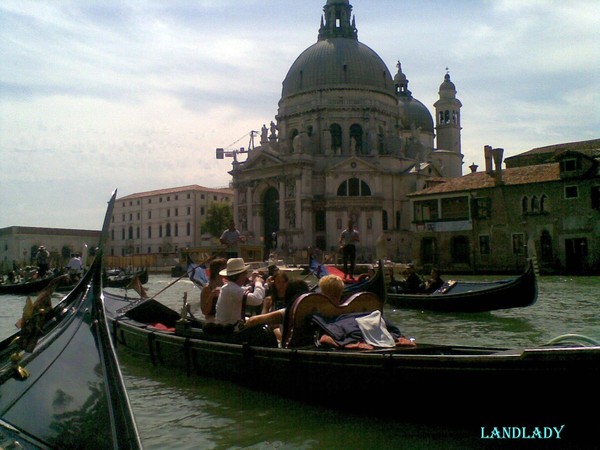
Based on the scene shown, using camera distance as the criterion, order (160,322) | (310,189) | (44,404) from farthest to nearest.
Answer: (310,189) → (160,322) → (44,404)

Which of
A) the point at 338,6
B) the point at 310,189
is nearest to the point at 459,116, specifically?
the point at 338,6

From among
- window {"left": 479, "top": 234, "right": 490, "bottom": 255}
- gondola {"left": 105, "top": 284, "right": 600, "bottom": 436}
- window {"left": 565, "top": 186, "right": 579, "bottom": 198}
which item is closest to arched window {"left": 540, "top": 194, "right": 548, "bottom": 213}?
window {"left": 565, "top": 186, "right": 579, "bottom": 198}

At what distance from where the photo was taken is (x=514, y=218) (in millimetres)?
25406

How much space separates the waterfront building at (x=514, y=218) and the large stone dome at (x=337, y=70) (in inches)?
562

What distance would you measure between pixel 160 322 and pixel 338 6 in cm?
4250

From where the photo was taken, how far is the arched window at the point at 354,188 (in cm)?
3825

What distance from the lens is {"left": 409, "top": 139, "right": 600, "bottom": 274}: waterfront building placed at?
76.7 feet

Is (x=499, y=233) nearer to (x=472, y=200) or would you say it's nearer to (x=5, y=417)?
(x=472, y=200)

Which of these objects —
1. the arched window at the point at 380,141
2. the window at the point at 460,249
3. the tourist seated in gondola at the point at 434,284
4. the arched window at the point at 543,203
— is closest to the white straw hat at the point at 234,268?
the tourist seated in gondola at the point at 434,284

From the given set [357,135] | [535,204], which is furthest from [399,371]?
[357,135]

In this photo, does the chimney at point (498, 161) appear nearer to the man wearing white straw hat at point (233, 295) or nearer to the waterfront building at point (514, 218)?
the waterfront building at point (514, 218)

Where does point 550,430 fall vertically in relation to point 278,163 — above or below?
below

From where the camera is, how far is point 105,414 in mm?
2549

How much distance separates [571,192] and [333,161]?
18302 millimetres
